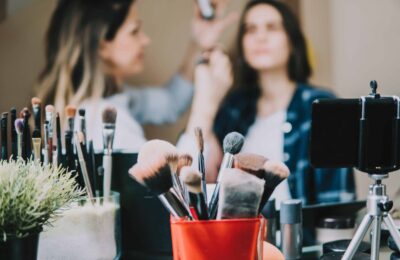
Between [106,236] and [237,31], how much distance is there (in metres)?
0.46

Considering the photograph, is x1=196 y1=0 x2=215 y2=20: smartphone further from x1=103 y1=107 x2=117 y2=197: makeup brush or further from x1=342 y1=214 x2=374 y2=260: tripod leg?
x1=342 y1=214 x2=374 y2=260: tripod leg

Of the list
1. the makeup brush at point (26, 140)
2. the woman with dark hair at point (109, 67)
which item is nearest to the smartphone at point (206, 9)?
the woman with dark hair at point (109, 67)

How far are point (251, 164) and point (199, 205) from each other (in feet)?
0.22

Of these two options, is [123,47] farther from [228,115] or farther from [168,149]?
[168,149]

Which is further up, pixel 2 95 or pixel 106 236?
pixel 2 95

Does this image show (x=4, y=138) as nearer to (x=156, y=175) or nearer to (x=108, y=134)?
(x=108, y=134)

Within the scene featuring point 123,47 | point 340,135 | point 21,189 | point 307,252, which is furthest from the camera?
point 123,47

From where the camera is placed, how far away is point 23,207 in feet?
1.69

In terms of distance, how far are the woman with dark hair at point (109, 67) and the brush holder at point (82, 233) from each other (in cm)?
26

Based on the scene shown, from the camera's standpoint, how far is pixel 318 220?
957mm

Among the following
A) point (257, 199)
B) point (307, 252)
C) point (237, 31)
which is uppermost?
point (237, 31)

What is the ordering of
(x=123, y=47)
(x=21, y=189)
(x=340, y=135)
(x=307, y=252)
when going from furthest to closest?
(x=123, y=47) < (x=307, y=252) < (x=340, y=135) < (x=21, y=189)

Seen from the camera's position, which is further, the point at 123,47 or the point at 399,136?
the point at 123,47

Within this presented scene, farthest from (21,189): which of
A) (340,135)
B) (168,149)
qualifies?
(340,135)
